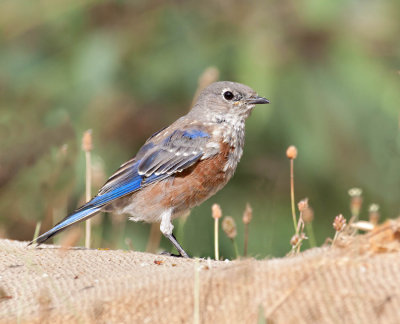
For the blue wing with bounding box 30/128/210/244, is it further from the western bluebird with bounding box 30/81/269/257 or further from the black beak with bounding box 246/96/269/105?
the black beak with bounding box 246/96/269/105

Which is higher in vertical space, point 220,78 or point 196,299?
point 220,78

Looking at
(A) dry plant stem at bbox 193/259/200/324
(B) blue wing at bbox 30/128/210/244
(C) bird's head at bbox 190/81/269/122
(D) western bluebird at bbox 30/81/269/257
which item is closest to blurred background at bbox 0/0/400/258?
(C) bird's head at bbox 190/81/269/122

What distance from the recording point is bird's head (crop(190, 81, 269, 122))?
250 inches

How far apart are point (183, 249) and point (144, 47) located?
6.90 ft

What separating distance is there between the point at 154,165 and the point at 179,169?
10.0 inches

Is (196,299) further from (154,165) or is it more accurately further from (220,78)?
(220,78)

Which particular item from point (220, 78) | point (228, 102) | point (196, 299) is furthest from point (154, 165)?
point (196, 299)

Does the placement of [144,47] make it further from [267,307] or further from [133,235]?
[267,307]

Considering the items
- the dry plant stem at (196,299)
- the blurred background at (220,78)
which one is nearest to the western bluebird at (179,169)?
the blurred background at (220,78)

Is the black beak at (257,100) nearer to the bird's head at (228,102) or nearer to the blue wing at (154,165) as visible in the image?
the bird's head at (228,102)

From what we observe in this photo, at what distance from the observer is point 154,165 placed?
6.02 metres

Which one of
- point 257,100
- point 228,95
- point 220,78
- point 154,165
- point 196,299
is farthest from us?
point 220,78

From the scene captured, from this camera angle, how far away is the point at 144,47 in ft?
23.6

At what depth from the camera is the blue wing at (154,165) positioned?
583 cm
